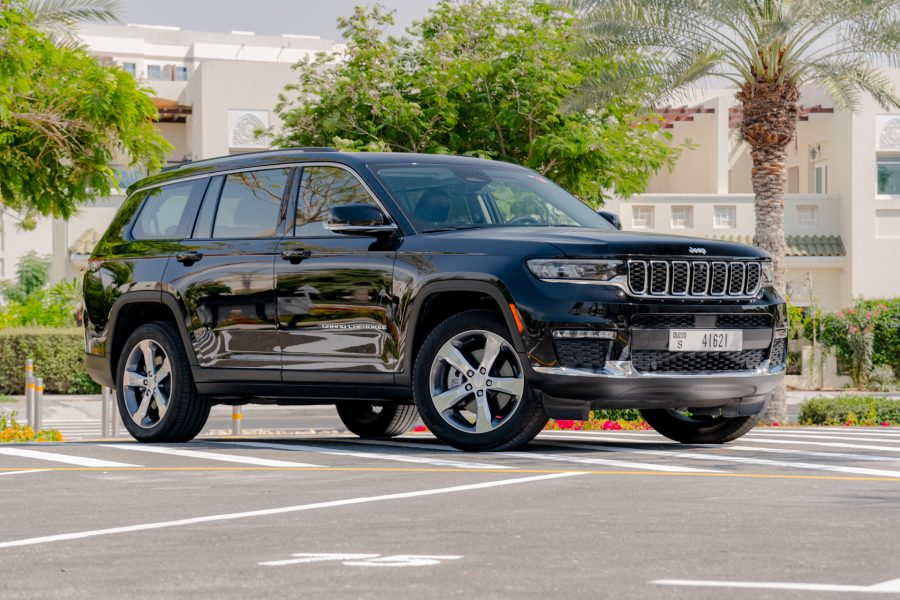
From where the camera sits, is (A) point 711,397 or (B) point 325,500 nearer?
(B) point 325,500

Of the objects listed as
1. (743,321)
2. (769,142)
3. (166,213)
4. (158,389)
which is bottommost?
(158,389)

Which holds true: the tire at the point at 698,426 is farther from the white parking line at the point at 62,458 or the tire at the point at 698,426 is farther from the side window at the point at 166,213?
the white parking line at the point at 62,458

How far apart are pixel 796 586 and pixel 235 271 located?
628cm

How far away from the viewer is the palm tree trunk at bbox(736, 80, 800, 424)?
75.0 feet

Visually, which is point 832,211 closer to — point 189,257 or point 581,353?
point 189,257

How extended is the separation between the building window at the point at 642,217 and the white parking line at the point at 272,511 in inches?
1497

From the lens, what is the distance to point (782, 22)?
2147 cm

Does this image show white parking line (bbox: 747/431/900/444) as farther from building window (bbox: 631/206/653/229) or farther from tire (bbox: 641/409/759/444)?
building window (bbox: 631/206/653/229)

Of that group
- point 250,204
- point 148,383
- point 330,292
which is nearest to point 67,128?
point 148,383

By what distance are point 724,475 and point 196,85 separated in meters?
41.9

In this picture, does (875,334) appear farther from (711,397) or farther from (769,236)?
(711,397)

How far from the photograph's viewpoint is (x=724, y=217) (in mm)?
46781

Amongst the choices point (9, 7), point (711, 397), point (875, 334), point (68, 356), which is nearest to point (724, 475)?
point (711, 397)

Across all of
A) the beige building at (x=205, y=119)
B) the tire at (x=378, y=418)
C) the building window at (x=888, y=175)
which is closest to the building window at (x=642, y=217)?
the building window at (x=888, y=175)
